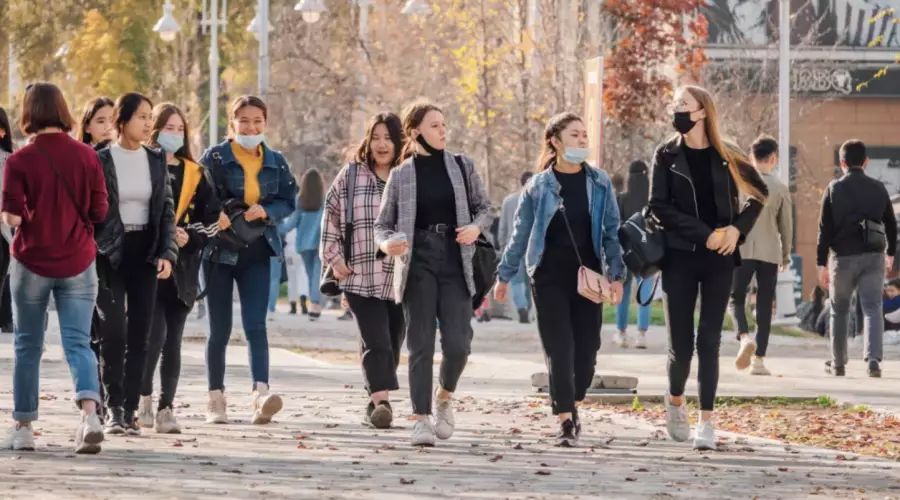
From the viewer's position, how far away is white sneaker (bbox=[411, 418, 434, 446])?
1109 centimetres

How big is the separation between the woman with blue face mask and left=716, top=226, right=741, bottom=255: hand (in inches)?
111

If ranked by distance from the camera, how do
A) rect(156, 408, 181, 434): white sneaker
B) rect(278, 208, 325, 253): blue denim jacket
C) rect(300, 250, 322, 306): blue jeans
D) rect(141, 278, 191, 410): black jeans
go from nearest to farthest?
rect(156, 408, 181, 434): white sneaker
rect(141, 278, 191, 410): black jeans
rect(278, 208, 325, 253): blue denim jacket
rect(300, 250, 322, 306): blue jeans

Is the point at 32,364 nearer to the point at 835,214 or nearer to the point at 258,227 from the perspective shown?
the point at 258,227

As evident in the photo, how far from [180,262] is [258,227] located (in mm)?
561

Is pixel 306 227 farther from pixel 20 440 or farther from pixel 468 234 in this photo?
pixel 20 440

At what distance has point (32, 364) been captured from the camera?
10.6 meters

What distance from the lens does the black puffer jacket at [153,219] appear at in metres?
11.1

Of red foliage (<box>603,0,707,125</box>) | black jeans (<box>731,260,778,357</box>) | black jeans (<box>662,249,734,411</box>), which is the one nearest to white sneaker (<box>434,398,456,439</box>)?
black jeans (<box>662,249,734,411</box>)

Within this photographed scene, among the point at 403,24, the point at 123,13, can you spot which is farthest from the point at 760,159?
the point at 123,13

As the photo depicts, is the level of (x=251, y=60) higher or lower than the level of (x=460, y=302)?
higher

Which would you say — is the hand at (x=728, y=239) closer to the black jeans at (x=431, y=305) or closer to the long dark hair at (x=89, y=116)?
the black jeans at (x=431, y=305)

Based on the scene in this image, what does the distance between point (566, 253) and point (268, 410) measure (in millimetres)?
2033

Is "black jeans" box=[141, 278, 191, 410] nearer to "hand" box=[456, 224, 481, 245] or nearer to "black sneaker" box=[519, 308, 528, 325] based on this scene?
"hand" box=[456, 224, 481, 245]

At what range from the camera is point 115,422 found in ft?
37.3
